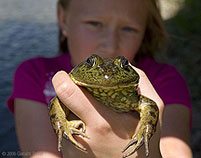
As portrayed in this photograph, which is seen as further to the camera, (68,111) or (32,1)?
(32,1)

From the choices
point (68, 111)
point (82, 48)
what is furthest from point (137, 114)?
point (82, 48)

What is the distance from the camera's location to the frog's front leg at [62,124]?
74.8 inches

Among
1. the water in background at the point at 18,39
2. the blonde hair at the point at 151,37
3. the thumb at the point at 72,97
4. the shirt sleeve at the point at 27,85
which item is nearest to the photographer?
the thumb at the point at 72,97

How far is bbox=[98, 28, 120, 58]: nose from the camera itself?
3.18 meters

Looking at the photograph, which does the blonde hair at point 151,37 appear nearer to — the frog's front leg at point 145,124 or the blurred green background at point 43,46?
the blurred green background at point 43,46

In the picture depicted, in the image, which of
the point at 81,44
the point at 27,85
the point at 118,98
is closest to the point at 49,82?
the point at 27,85

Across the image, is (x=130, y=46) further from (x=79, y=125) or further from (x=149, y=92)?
(x=79, y=125)

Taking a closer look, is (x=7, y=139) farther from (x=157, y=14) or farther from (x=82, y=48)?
(x=157, y=14)

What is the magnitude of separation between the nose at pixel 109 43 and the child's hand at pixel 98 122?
1035mm

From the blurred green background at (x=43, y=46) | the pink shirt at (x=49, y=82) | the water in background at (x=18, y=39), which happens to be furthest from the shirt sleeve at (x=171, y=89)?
the water in background at (x=18, y=39)

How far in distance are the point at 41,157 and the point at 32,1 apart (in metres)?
8.86

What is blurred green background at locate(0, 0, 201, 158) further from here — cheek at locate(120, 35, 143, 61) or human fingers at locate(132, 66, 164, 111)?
human fingers at locate(132, 66, 164, 111)

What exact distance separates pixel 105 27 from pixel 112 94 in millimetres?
1646

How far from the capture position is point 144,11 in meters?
3.70
